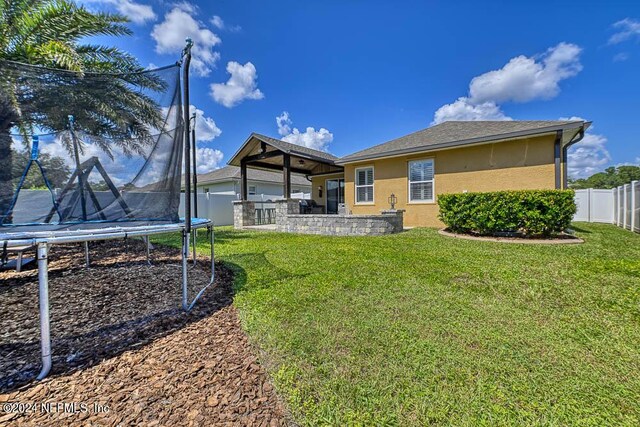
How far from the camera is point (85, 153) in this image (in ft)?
10.8

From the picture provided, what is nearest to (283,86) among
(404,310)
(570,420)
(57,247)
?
(57,247)

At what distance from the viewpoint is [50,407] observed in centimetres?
159

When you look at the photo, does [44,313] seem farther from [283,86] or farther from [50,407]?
[283,86]

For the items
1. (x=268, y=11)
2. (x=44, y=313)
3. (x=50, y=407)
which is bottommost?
(x=50, y=407)

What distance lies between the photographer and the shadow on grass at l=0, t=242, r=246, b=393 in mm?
2107

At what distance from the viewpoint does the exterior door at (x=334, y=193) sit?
15.3 metres

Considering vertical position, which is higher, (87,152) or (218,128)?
(218,128)

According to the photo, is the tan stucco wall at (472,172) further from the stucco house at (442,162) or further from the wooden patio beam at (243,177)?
the wooden patio beam at (243,177)

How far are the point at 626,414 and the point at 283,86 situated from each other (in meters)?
15.5

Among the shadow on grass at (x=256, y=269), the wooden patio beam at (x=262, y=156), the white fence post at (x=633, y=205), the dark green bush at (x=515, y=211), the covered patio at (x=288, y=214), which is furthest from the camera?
the wooden patio beam at (x=262, y=156)

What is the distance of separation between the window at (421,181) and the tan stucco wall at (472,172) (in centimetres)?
19

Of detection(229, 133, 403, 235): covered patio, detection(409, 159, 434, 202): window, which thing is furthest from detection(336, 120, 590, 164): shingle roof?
detection(229, 133, 403, 235): covered patio

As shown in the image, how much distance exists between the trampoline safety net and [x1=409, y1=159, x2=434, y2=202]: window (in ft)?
28.9

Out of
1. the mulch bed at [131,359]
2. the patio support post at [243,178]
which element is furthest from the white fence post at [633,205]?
the patio support post at [243,178]
